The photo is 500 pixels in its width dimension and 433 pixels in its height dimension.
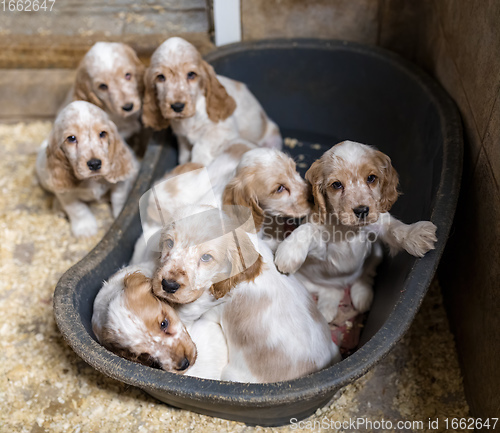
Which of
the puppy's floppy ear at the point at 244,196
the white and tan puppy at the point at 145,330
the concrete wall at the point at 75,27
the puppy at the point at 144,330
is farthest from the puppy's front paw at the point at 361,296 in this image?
the concrete wall at the point at 75,27

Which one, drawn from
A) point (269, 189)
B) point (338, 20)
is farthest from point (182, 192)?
point (338, 20)

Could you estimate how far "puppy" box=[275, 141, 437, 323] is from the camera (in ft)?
6.89

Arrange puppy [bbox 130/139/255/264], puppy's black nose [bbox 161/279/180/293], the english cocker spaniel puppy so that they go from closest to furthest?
puppy's black nose [bbox 161/279/180/293] < puppy [bbox 130/139/255/264] < the english cocker spaniel puppy

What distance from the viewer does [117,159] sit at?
9.83 feet

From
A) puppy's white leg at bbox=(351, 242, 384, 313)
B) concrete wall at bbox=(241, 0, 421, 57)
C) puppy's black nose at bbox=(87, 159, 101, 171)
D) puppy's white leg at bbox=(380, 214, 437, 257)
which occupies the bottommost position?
puppy's white leg at bbox=(351, 242, 384, 313)

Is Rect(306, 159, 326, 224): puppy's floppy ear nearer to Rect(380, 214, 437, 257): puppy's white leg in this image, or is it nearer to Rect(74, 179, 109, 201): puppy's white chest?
Rect(380, 214, 437, 257): puppy's white leg

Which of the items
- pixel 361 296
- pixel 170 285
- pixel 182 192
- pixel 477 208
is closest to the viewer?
pixel 170 285

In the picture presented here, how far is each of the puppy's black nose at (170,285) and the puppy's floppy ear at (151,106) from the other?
1.39 m

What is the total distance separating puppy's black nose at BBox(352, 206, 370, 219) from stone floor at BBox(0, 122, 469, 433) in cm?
100

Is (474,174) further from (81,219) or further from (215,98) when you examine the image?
(81,219)

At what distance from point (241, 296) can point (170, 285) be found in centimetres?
34

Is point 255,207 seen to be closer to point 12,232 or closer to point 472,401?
point 472,401

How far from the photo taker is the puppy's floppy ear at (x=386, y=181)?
216cm

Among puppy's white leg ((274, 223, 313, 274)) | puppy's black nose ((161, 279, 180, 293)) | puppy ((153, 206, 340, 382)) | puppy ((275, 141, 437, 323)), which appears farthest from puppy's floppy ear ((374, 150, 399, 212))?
puppy's black nose ((161, 279, 180, 293))
